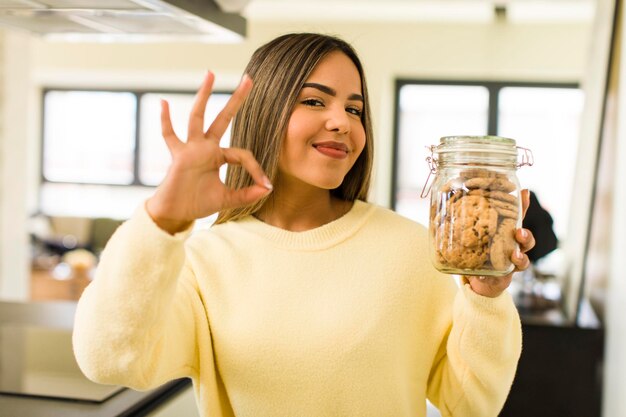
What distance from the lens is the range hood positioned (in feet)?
5.14

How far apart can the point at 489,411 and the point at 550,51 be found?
5514 mm

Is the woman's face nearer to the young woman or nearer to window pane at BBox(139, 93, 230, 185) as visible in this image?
the young woman

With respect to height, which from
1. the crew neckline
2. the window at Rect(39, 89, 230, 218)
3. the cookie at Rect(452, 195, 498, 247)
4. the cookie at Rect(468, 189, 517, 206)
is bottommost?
the window at Rect(39, 89, 230, 218)

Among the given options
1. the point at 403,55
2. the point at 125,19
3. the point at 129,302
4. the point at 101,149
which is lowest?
the point at 101,149

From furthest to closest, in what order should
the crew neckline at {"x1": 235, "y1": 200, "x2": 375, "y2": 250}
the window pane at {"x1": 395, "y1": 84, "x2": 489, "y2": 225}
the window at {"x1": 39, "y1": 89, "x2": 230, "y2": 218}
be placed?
the window at {"x1": 39, "y1": 89, "x2": 230, "y2": 218} → the window pane at {"x1": 395, "y1": 84, "x2": 489, "y2": 225} → the crew neckline at {"x1": 235, "y1": 200, "x2": 375, "y2": 250}

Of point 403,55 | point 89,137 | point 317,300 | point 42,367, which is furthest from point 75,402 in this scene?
point 89,137

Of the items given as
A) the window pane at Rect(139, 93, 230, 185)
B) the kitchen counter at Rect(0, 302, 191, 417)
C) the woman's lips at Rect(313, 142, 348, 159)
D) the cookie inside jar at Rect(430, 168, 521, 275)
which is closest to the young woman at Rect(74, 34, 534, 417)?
the woman's lips at Rect(313, 142, 348, 159)

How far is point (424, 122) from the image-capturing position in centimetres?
695

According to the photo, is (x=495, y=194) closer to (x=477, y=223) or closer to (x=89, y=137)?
(x=477, y=223)

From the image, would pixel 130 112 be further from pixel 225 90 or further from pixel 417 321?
pixel 417 321

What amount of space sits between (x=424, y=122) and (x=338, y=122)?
588cm

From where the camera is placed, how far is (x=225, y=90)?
7.50 metres

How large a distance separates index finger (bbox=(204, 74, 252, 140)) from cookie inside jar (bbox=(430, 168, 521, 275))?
1.03 feet

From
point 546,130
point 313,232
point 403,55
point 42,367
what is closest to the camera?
point 313,232
